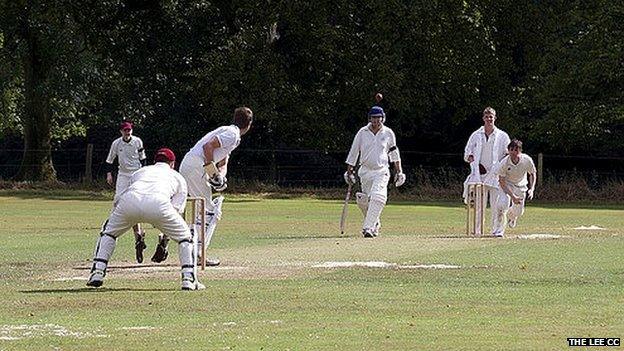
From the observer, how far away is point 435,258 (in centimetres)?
1827

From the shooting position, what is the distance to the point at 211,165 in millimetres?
16625

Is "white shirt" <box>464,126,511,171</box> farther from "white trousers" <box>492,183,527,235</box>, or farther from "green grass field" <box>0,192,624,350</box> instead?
"green grass field" <box>0,192,624,350</box>

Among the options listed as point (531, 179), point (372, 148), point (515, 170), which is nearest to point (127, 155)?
point (372, 148)

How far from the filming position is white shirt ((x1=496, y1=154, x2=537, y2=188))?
901 inches

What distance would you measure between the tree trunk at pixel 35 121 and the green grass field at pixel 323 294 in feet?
79.7

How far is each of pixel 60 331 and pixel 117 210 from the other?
327 cm

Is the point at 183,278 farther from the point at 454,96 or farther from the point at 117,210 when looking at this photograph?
the point at 454,96

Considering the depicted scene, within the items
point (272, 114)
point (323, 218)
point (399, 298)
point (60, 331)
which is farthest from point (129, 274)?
point (272, 114)

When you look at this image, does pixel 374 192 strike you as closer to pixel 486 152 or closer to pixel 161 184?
pixel 486 152

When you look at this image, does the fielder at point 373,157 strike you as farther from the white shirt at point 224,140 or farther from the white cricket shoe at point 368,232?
the white shirt at point 224,140

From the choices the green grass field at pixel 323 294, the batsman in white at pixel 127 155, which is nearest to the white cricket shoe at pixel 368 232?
the green grass field at pixel 323 294

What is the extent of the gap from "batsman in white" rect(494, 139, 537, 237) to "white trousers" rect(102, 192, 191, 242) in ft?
31.9

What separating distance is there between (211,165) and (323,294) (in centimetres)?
336

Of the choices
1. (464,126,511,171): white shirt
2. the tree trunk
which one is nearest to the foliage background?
the tree trunk
